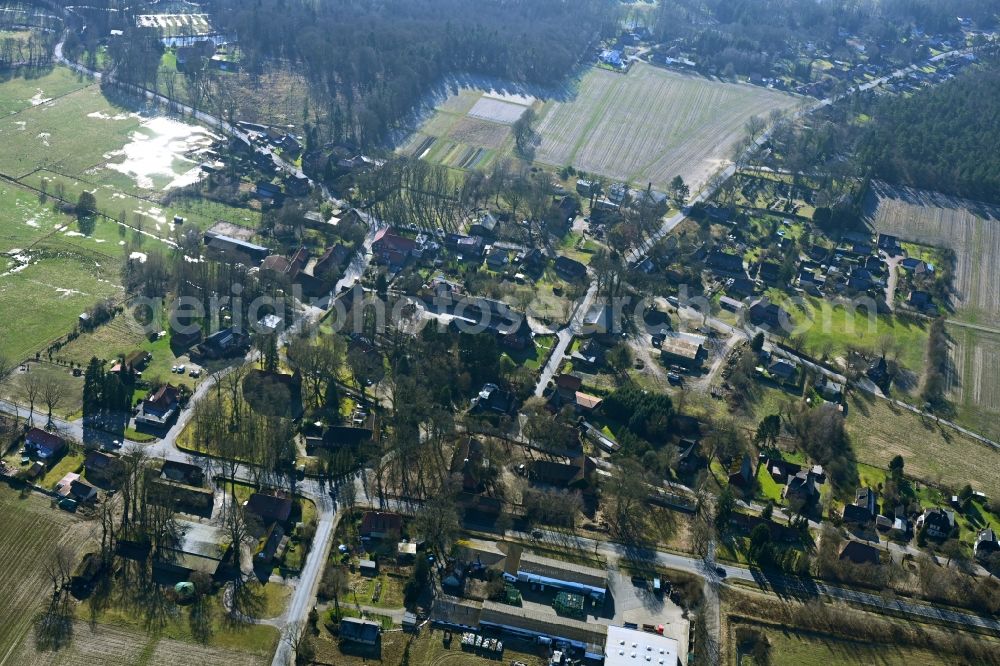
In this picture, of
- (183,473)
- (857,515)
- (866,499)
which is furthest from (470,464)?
(866,499)

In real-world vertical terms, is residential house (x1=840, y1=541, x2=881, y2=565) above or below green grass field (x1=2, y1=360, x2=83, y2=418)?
above

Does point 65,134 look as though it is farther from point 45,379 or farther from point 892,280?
point 892,280

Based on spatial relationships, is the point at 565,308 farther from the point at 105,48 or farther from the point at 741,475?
the point at 105,48

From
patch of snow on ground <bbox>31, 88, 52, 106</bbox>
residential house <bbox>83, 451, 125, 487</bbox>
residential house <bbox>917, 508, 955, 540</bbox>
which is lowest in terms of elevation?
residential house <bbox>83, 451, 125, 487</bbox>

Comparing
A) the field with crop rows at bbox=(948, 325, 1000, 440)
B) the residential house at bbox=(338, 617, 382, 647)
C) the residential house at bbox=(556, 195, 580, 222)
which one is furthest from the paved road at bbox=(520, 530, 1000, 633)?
the residential house at bbox=(556, 195, 580, 222)

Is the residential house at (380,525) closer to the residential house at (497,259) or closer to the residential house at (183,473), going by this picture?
the residential house at (183,473)

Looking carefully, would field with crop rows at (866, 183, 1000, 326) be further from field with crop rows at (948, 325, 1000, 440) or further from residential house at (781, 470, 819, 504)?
residential house at (781, 470, 819, 504)
